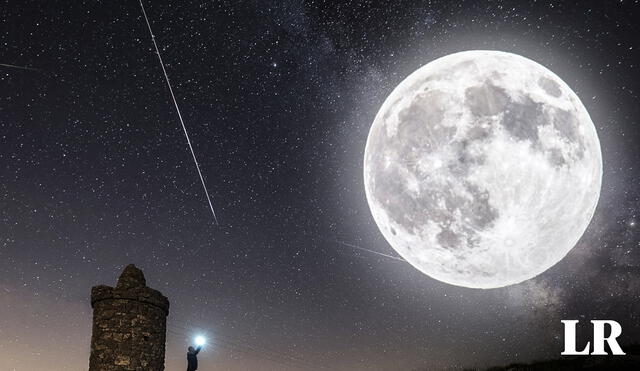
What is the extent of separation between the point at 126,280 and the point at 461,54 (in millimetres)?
10329

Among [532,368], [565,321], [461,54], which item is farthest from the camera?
[532,368]

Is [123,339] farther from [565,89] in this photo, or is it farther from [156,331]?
[565,89]

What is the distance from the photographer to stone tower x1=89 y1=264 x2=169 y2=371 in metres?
10.5

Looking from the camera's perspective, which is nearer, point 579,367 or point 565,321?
point 565,321

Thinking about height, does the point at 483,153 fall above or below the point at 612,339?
above

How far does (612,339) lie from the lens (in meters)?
13.3

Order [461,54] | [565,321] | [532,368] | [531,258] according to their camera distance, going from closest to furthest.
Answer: [531,258] < [461,54] < [565,321] < [532,368]

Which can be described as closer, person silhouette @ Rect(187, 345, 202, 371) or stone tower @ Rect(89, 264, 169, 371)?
stone tower @ Rect(89, 264, 169, 371)

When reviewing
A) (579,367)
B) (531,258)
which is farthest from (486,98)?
(579,367)

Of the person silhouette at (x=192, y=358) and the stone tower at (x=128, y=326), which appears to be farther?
the person silhouette at (x=192, y=358)

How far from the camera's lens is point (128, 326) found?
10.8 metres

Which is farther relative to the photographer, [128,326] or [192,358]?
[192,358]

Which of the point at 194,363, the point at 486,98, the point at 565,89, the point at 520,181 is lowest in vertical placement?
the point at 194,363

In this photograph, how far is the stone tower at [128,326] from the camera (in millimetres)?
10523
